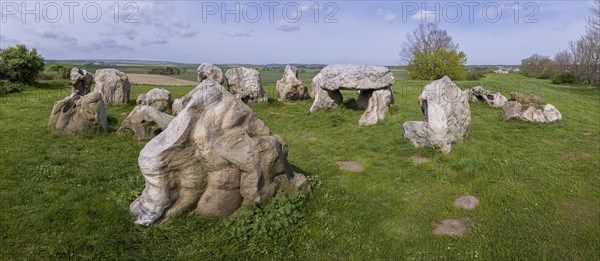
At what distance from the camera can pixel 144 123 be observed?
1322cm

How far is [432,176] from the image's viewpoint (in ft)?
32.8

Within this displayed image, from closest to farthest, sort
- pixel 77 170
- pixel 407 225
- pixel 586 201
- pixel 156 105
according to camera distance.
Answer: pixel 407 225
pixel 586 201
pixel 77 170
pixel 156 105

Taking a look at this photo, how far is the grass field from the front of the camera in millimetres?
6172

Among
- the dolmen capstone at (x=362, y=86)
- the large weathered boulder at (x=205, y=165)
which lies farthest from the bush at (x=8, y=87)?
the large weathered boulder at (x=205, y=165)

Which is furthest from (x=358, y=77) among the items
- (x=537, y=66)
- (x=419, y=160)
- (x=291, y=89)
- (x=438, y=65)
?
(x=537, y=66)

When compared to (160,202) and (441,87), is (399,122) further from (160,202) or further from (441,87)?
(160,202)

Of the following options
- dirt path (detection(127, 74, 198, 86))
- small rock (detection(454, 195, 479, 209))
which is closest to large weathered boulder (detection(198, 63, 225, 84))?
dirt path (detection(127, 74, 198, 86))

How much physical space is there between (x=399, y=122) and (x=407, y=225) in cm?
926

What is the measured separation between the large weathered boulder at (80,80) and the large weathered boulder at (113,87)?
0.88m

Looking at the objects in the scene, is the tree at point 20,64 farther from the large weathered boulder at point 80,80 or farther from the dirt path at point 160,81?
the large weathered boulder at point 80,80

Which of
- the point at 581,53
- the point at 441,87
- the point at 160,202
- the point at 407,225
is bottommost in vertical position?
the point at 407,225

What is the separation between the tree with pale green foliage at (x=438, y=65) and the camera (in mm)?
49250

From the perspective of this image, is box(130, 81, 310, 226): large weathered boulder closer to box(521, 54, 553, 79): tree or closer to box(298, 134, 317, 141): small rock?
box(298, 134, 317, 141): small rock

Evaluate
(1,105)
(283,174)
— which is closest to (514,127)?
(283,174)
